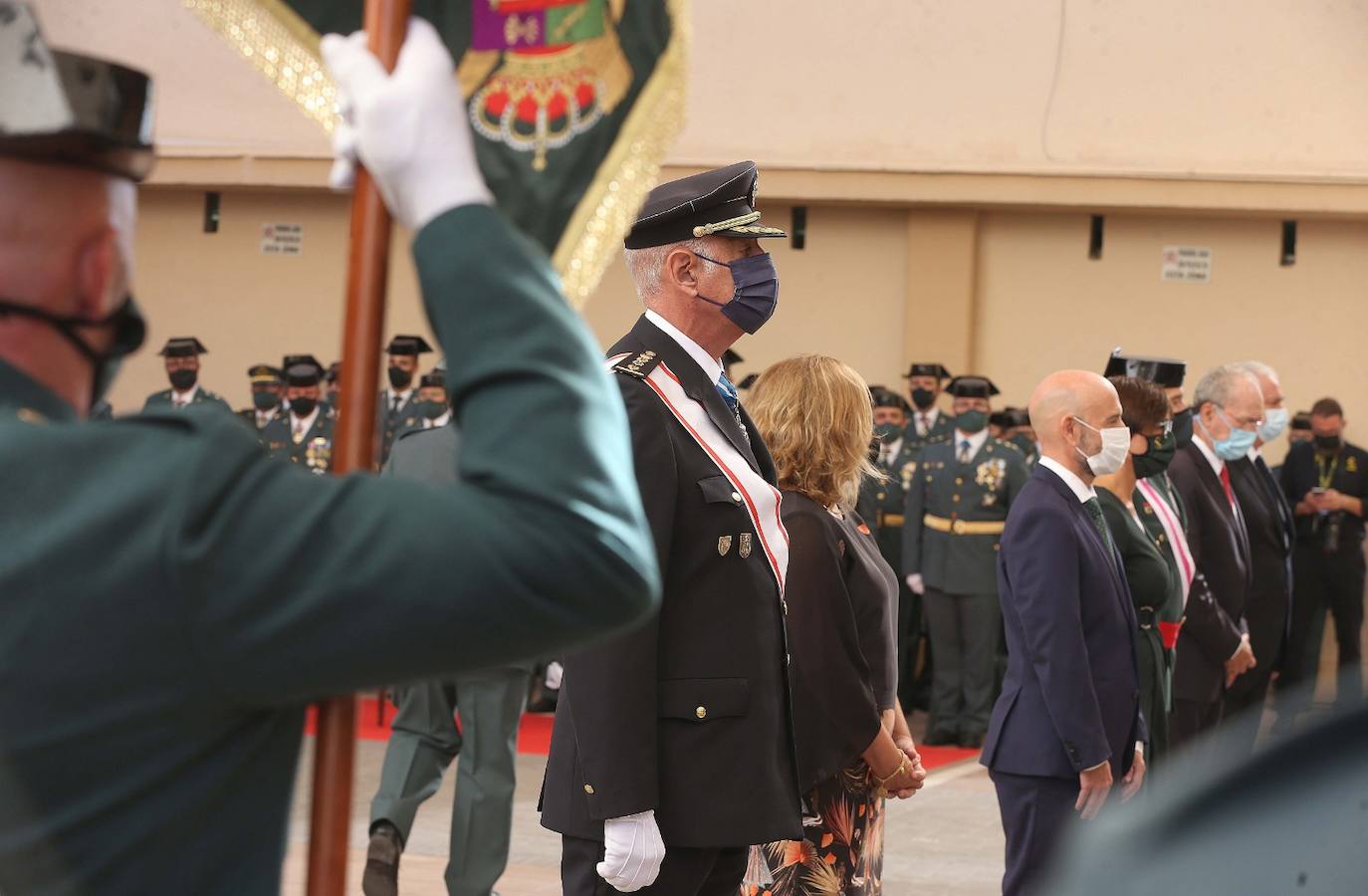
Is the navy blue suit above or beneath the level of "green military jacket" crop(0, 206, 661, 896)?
beneath

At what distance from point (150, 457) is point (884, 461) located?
9.53 m

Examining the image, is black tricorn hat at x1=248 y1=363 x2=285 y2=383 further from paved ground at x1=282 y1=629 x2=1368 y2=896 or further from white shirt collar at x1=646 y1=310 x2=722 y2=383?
white shirt collar at x1=646 y1=310 x2=722 y2=383

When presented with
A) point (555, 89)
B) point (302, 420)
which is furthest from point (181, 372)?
point (555, 89)

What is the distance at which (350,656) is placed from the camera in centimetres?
111

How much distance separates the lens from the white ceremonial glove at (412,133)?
120cm

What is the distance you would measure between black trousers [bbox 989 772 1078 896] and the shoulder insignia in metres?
1.58

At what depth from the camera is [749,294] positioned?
10.3 ft

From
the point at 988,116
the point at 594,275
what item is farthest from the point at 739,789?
the point at 988,116

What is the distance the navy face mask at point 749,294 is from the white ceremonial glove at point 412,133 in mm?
1856

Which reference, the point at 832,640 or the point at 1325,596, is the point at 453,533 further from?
the point at 1325,596

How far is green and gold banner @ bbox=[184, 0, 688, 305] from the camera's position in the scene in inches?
56.5

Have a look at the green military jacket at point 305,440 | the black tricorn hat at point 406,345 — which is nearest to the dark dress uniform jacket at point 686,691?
the green military jacket at point 305,440

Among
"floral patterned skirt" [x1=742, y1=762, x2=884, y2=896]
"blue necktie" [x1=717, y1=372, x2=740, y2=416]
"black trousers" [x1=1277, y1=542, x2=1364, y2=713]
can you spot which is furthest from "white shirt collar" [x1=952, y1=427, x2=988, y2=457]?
"blue necktie" [x1=717, y1=372, x2=740, y2=416]

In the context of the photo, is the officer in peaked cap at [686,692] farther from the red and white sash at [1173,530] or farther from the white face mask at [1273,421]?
the white face mask at [1273,421]
